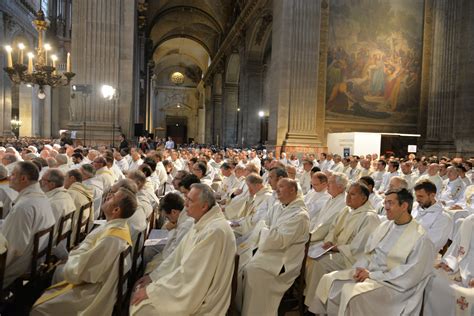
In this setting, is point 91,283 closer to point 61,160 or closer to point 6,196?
point 6,196

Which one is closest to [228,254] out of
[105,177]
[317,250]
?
[317,250]

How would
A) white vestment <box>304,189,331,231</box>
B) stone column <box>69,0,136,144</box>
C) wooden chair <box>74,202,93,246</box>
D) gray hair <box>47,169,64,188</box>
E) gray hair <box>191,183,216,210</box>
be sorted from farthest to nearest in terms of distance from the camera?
stone column <box>69,0,136,144</box> < white vestment <box>304,189,331,231</box> < wooden chair <box>74,202,93,246</box> < gray hair <box>47,169,64,188</box> < gray hair <box>191,183,216,210</box>

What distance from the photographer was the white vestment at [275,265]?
3.98m

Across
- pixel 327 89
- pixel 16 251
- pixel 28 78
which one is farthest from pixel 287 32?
pixel 16 251

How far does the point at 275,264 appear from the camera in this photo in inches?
162

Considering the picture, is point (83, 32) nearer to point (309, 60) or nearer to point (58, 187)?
point (309, 60)

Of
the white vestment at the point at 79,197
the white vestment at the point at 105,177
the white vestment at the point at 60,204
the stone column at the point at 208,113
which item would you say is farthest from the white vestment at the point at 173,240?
the stone column at the point at 208,113

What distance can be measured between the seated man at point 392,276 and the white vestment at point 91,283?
197cm

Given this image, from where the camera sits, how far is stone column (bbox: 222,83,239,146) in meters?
32.6

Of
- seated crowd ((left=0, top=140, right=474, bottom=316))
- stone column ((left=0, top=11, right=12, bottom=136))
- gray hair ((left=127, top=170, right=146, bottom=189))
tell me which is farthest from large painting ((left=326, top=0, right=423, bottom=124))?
stone column ((left=0, top=11, right=12, bottom=136))

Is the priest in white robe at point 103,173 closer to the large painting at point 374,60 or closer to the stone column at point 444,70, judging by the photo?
the large painting at point 374,60

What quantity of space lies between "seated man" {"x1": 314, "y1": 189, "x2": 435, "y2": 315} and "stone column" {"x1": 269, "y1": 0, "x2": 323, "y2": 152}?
12739 millimetres

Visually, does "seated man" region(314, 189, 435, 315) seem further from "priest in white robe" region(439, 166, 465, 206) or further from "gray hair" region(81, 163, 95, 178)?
"priest in white robe" region(439, 166, 465, 206)

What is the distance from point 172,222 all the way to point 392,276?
2367 millimetres
